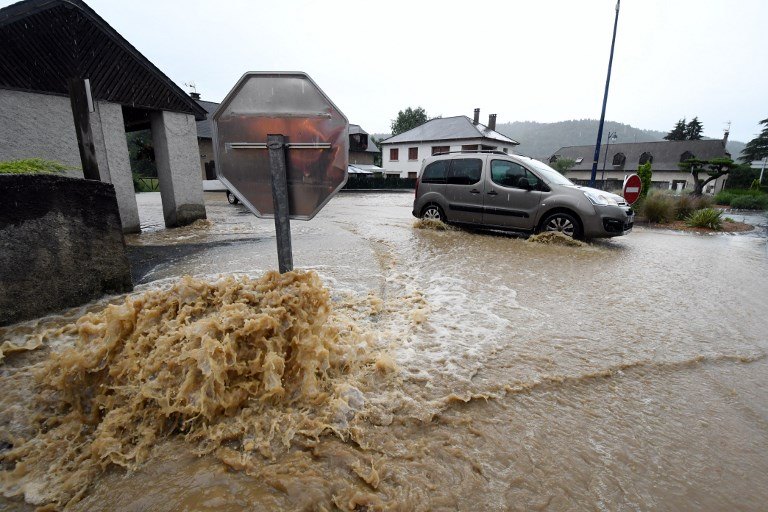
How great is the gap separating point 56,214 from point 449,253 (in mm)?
5700

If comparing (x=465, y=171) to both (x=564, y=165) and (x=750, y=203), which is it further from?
(x=564, y=165)

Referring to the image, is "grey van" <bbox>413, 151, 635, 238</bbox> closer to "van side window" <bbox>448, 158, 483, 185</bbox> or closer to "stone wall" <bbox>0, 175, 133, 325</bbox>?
"van side window" <bbox>448, 158, 483, 185</bbox>

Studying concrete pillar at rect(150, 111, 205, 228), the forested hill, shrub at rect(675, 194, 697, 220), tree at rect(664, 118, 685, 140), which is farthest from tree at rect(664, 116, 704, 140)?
concrete pillar at rect(150, 111, 205, 228)

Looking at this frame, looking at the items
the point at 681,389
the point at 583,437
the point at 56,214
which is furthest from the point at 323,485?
the point at 56,214

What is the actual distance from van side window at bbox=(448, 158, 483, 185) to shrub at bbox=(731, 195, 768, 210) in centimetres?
1844

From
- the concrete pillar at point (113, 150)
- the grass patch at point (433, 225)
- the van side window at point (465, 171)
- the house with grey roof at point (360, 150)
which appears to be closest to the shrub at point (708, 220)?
the van side window at point (465, 171)

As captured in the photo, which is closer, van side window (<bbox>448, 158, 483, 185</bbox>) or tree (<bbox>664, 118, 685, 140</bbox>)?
van side window (<bbox>448, 158, 483, 185</bbox>)

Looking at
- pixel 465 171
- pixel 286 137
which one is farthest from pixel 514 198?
pixel 286 137

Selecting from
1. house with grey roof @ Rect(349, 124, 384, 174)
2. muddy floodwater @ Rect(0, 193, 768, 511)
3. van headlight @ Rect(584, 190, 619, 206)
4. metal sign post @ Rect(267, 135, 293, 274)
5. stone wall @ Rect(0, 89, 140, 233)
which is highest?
house with grey roof @ Rect(349, 124, 384, 174)

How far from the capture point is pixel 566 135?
124438 millimetres

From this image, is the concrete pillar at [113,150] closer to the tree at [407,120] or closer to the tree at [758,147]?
the tree at [407,120]

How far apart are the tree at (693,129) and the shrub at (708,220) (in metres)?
73.9

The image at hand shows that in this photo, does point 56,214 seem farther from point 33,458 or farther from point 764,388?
point 764,388

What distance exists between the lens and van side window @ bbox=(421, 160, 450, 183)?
9.07 m
